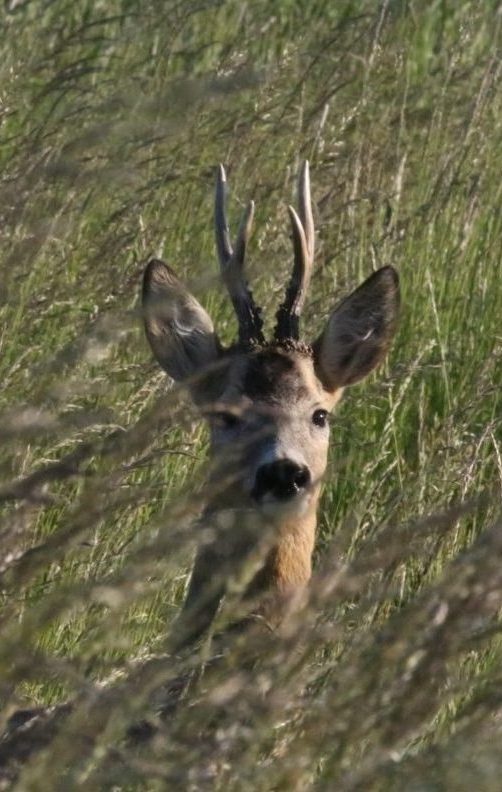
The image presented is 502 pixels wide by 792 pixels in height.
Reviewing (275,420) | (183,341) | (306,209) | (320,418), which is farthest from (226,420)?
(306,209)

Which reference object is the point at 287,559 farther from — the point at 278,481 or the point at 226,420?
the point at 226,420

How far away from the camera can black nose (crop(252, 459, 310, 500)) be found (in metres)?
4.62

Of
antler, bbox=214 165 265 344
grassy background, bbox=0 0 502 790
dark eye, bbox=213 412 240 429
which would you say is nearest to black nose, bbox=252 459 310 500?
grassy background, bbox=0 0 502 790

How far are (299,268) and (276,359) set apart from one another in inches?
9.0

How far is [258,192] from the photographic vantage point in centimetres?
639

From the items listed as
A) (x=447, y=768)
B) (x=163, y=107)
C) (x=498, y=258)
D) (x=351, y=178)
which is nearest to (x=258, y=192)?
(x=351, y=178)

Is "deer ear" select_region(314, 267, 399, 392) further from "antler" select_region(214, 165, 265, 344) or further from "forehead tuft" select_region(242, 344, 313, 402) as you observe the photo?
"antler" select_region(214, 165, 265, 344)

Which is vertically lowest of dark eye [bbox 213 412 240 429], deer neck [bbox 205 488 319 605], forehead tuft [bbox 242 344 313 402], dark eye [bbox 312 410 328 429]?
Result: deer neck [bbox 205 488 319 605]

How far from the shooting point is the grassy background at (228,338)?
234cm

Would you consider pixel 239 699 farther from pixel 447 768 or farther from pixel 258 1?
pixel 258 1

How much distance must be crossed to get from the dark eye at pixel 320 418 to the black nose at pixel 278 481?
1.45 feet

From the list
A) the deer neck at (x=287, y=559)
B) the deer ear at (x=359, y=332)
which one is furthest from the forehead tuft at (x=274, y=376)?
the deer neck at (x=287, y=559)

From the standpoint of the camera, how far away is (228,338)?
596cm

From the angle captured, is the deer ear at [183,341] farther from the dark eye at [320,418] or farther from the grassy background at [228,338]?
the dark eye at [320,418]
